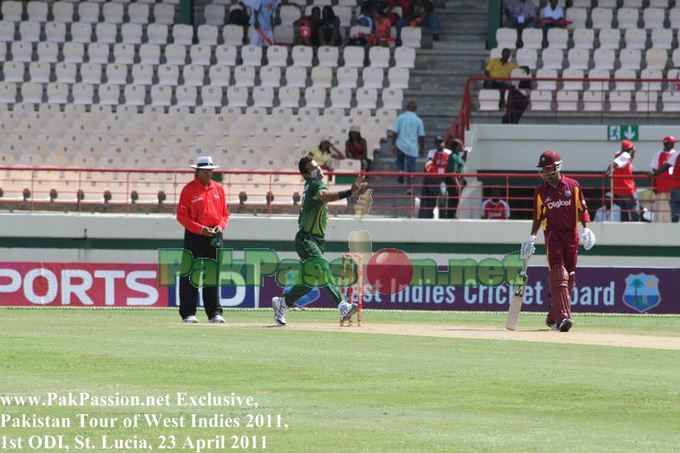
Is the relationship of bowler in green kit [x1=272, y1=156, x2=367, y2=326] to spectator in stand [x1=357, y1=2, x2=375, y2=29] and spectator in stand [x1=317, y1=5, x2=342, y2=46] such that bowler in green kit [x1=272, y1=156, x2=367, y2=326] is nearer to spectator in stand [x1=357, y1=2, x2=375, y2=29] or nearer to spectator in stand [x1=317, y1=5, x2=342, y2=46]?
spectator in stand [x1=317, y1=5, x2=342, y2=46]

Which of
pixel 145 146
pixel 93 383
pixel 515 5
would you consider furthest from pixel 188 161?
pixel 93 383

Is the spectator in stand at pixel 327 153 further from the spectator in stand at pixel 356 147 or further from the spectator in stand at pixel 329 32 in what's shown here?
the spectator in stand at pixel 329 32

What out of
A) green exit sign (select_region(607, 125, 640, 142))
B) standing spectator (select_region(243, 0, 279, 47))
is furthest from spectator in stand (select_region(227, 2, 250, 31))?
green exit sign (select_region(607, 125, 640, 142))

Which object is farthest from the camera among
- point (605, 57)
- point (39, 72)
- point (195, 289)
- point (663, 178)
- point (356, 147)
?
point (39, 72)

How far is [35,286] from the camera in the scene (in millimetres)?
22141

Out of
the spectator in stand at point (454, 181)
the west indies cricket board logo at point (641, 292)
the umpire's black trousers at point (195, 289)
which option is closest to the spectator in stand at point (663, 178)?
the west indies cricket board logo at point (641, 292)

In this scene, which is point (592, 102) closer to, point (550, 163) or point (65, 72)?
point (65, 72)

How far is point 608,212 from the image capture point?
26.1 metres

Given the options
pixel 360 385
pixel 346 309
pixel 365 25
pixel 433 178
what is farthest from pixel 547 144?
pixel 360 385

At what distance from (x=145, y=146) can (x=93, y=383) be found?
58.7 feet

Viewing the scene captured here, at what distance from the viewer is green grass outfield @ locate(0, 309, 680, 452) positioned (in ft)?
30.1

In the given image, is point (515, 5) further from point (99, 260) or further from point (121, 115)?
point (99, 260)

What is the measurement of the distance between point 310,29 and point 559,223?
1668 cm

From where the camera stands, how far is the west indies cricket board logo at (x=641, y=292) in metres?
22.2
